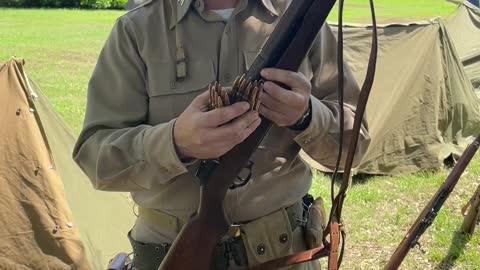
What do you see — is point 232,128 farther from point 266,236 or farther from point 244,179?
point 266,236

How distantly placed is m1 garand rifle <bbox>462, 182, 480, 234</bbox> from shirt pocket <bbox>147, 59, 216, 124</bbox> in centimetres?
388

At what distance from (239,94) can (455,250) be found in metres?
4.23

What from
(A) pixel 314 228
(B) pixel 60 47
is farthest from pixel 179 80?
(B) pixel 60 47

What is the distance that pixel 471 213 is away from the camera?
545 centimetres

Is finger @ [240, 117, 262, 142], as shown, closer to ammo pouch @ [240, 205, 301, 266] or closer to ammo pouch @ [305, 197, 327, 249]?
ammo pouch @ [240, 205, 301, 266]

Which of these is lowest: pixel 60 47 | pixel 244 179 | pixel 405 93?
pixel 60 47

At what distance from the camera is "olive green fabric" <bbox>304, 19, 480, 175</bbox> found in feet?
23.7

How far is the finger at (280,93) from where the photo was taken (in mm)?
1671

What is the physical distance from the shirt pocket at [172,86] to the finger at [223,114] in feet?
1.06

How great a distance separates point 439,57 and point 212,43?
5.80 meters

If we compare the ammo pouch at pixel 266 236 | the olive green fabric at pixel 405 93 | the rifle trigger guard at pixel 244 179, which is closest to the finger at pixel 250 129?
the rifle trigger guard at pixel 244 179

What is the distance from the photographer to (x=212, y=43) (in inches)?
76.4

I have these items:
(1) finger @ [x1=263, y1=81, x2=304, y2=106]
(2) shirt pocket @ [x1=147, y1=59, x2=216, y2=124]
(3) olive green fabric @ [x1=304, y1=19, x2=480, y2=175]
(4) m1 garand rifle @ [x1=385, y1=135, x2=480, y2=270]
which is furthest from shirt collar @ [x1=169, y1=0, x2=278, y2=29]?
(3) olive green fabric @ [x1=304, y1=19, x2=480, y2=175]

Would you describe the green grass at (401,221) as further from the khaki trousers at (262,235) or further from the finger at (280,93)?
the finger at (280,93)
